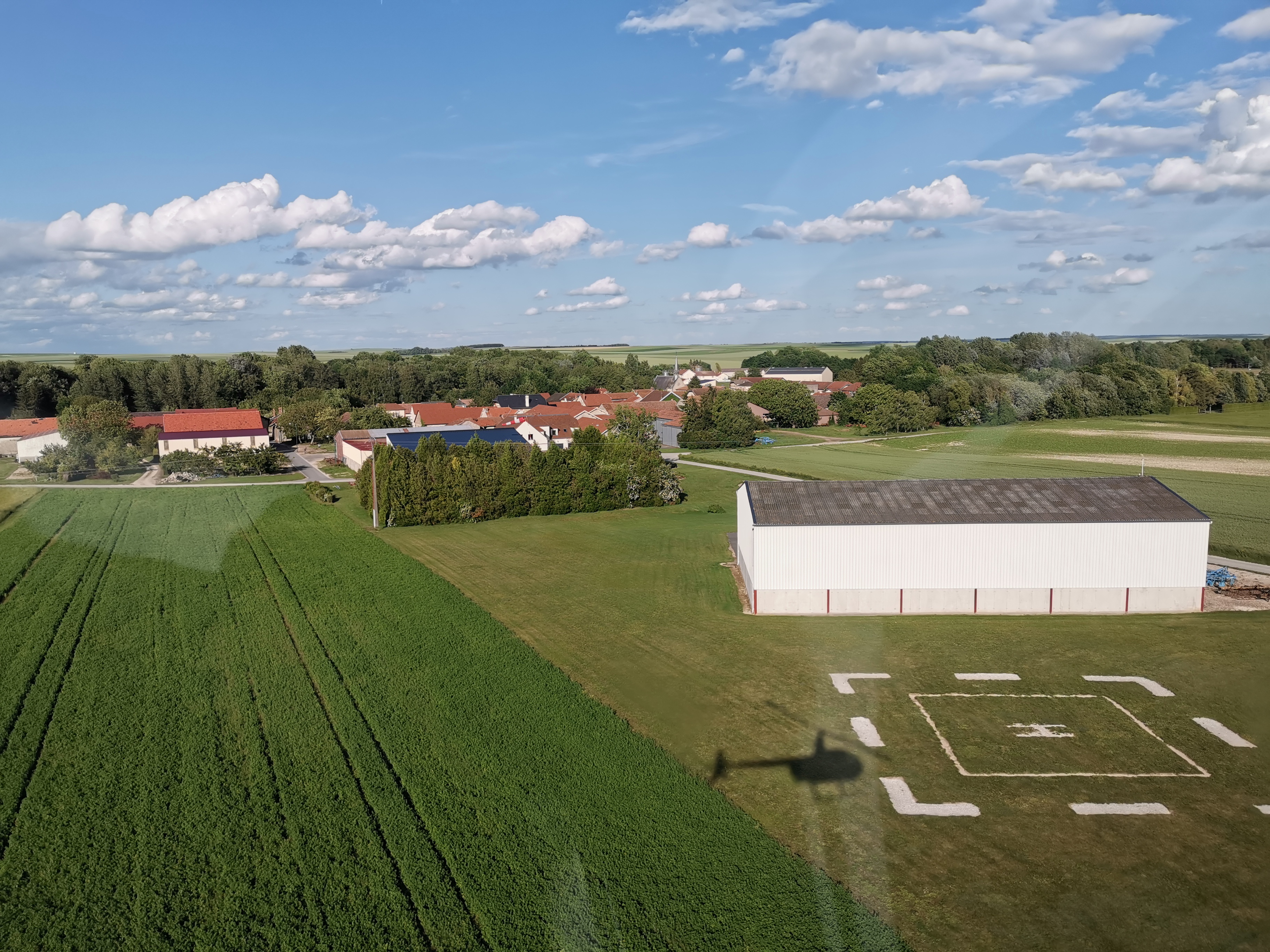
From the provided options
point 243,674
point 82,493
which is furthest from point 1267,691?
point 82,493

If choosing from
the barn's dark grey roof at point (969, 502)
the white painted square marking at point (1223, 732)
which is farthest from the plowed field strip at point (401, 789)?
the white painted square marking at point (1223, 732)

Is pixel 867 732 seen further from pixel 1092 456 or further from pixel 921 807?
pixel 1092 456

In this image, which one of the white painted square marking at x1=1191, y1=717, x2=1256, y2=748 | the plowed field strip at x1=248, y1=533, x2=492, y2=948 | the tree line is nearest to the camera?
the plowed field strip at x1=248, y1=533, x2=492, y2=948

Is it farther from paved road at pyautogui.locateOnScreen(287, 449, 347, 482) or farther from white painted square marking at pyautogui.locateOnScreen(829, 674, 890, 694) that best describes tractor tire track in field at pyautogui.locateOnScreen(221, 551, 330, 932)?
paved road at pyautogui.locateOnScreen(287, 449, 347, 482)

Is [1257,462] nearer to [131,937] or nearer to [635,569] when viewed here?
[635,569]

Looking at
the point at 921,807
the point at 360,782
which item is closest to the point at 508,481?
the point at 360,782

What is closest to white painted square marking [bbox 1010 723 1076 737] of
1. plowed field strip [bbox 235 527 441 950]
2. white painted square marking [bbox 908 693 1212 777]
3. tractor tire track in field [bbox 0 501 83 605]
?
white painted square marking [bbox 908 693 1212 777]

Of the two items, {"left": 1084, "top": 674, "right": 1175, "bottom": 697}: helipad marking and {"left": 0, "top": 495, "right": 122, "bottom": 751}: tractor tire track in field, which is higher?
{"left": 0, "top": 495, "right": 122, "bottom": 751}: tractor tire track in field

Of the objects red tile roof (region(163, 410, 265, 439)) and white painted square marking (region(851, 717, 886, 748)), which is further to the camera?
red tile roof (region(163, 410, 265, 439))
